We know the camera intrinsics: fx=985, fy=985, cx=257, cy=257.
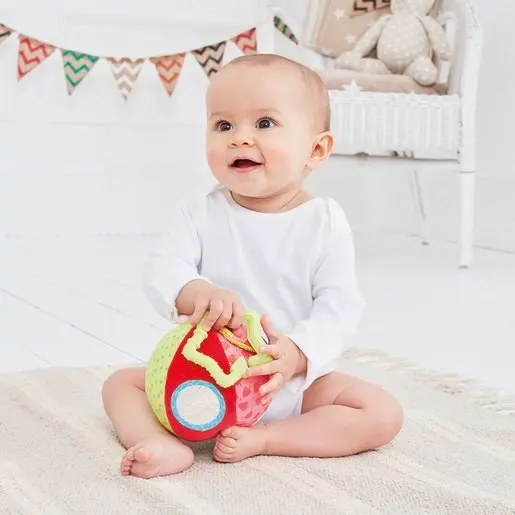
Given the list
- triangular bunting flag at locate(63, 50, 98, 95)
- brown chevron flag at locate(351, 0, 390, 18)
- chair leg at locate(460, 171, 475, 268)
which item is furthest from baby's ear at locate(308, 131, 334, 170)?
triangular bunting flag at locate(63, 50, 98, 95)

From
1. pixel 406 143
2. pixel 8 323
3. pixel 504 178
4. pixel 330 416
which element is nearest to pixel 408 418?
pixel 330 416

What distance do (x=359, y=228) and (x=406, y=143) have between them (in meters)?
1.07

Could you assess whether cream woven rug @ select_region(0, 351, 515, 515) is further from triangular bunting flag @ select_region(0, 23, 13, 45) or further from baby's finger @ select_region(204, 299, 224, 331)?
triangular bunting flag @ select_region(0, 23, 13, 45)

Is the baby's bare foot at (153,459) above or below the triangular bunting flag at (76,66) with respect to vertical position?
below

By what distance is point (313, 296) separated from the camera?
107 cm

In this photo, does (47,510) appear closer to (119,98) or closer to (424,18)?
(424,18)

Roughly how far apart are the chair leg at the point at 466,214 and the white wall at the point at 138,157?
43 centimetres

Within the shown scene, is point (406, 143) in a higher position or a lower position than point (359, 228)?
higher

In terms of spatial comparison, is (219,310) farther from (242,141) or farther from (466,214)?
(466,214)

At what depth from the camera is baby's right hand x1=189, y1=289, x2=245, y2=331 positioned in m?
0.96

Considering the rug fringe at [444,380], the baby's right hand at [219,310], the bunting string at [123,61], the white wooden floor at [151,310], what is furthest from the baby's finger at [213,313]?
the bunting string at [123,61]

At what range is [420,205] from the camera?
315 centimetres

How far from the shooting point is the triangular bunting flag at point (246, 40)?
10.2 ft

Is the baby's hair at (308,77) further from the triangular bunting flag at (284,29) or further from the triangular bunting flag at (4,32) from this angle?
the triangular bunting flag at (4,32)
